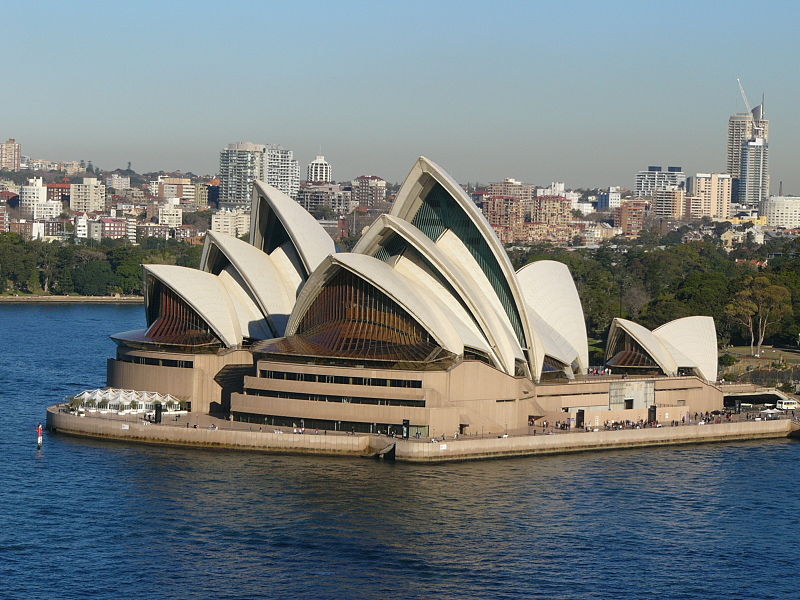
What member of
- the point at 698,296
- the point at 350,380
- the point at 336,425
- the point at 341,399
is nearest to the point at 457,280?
the point at 350,380

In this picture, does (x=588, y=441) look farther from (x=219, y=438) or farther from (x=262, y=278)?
(x=262, y=278)

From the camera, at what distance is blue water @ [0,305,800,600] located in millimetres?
38281

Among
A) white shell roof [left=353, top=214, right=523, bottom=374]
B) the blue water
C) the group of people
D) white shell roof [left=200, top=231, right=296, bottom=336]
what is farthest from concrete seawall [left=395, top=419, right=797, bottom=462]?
white shell roof [left=200, top=231, right=296, bottom=336]

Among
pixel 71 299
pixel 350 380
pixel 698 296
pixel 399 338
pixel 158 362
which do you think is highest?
→ pixel 71 299

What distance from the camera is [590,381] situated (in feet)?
207

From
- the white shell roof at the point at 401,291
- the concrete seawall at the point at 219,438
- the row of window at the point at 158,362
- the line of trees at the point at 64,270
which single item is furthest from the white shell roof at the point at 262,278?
the line of trees at the point at 64,270

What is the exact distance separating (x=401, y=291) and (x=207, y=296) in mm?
10373

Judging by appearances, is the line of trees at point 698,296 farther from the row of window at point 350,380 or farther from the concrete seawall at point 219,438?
the concrete seawall at point 219,438

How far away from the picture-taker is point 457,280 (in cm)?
5884

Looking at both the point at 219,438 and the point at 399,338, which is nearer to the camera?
the point at 219,438

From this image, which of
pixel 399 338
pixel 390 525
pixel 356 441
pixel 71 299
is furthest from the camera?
pixel 71 299

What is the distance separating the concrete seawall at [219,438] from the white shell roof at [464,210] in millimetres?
9654

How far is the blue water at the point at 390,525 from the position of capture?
1507 inches

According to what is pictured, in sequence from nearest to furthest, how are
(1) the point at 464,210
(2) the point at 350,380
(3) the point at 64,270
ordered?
(2) the point at 350,380 → (1) the point at 464,210 → (3) the point at 64,270
